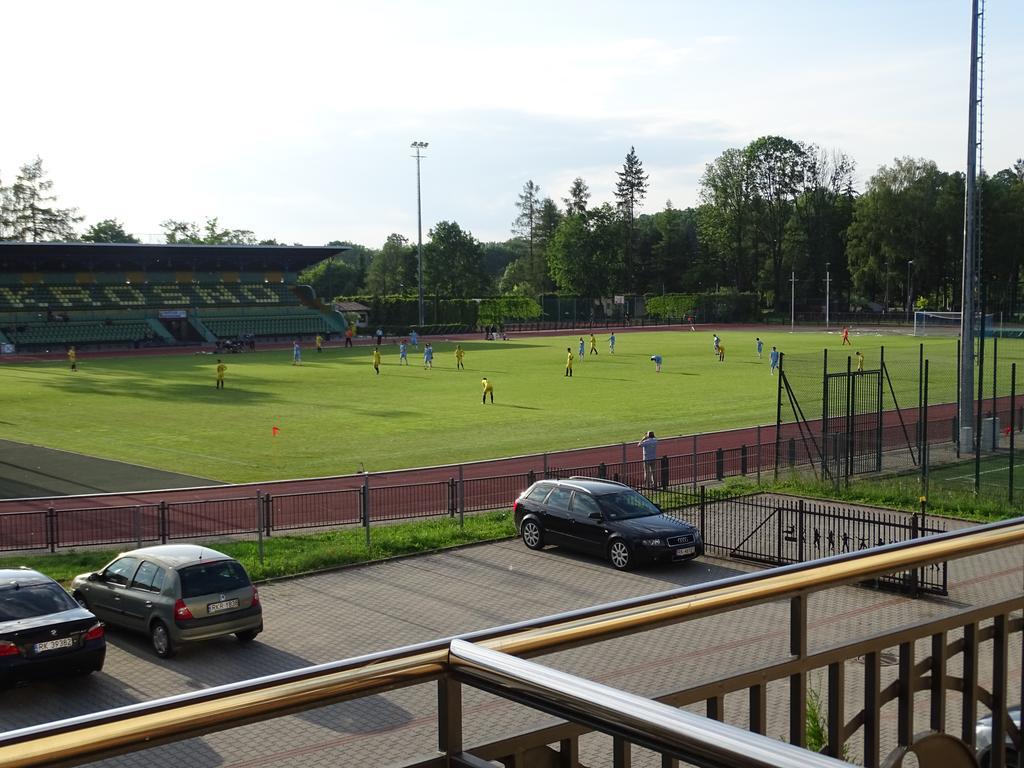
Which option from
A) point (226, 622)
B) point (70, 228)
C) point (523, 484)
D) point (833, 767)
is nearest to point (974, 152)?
point (523, 484)

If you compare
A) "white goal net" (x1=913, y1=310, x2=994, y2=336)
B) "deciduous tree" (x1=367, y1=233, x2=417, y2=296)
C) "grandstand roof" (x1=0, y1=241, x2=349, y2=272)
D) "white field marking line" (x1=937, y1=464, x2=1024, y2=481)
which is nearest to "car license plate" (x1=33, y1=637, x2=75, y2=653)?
"white field marking line" (x1=937, y1=464, x2=1024, y2=481)

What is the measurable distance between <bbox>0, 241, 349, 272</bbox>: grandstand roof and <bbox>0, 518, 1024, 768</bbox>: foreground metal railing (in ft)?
301

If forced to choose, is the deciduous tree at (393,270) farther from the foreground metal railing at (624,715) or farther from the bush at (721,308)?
the foreground metal railing at (624,715)

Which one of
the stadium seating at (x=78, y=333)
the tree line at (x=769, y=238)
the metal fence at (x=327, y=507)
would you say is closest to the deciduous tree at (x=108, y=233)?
the tree line at (x=769, y=238)

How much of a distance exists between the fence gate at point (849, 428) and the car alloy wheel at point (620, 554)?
871 cm

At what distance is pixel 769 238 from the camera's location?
130750 mm

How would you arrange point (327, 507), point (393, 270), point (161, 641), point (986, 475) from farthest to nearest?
point (393, 270), point (986, 475), point (327, 507), point (161, 641)

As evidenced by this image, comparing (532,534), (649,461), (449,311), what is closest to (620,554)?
(532,534)

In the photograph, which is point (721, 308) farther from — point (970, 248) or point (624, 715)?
point (624, 715)

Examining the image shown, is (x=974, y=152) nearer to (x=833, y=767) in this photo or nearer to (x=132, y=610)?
(x=132, y=610)

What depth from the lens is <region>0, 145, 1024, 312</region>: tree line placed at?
114375mm

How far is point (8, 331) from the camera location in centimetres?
8138

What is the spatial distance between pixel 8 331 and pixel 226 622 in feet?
248

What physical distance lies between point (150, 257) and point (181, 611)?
88239mm
